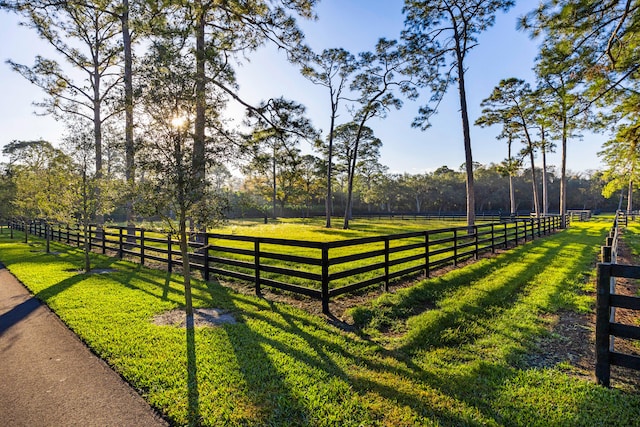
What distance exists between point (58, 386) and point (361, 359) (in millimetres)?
3331

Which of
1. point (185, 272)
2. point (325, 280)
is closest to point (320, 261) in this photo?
point (325, 280)

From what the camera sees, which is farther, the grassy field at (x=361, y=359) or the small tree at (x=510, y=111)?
the small tree at (x=510, y=111)

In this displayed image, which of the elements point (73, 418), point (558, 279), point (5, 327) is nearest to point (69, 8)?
point (5, 327)

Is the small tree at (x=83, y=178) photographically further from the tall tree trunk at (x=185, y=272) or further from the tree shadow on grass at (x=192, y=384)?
the tree shadow on grass at (x=192, y=384)

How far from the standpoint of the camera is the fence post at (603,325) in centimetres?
310

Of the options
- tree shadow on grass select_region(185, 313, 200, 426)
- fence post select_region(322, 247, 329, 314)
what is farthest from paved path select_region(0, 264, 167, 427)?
fence post select_region(322, 247, 329, 314)

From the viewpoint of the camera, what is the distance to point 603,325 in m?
3.12

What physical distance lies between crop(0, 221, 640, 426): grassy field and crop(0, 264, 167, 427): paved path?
15 cm

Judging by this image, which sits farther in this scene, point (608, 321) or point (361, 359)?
point (361, 359)

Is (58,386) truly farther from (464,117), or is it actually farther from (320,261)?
(464,117)

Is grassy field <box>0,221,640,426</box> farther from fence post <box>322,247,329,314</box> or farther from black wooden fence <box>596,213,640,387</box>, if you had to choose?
fence post <box>322,247,329,314</box>

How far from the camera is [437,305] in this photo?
5.75m

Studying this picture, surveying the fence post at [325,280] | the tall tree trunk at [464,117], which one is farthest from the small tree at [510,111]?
the fence post at [325,280]

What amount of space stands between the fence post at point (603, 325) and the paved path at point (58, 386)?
4336 mm
